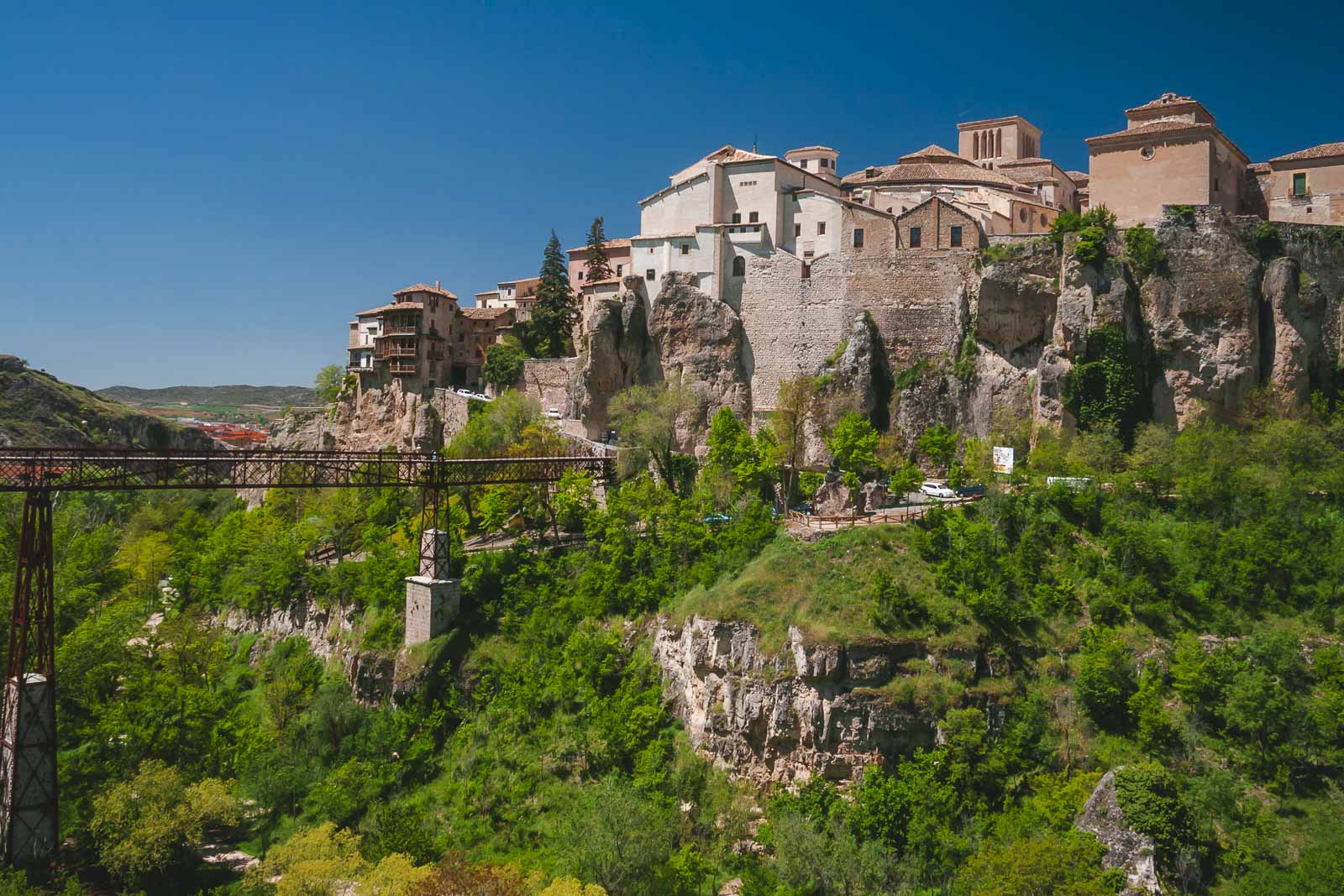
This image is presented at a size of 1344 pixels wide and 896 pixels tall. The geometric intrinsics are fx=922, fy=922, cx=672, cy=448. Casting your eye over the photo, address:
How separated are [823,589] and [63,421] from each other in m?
95.1

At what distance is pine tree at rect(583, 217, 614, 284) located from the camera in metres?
66.5

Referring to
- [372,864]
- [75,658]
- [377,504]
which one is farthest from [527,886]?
[377,504]

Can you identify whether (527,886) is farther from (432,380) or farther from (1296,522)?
(432,380)

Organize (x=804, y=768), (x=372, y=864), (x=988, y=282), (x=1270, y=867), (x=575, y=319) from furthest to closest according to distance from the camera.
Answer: (x=575, y=319) < (x=988, y=282) < (x=804, y=768) < (x=372, y=864) < (x=1270, y=867)

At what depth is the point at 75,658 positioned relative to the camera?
33.7 metres

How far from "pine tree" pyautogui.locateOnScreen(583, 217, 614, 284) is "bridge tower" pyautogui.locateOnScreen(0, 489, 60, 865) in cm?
4417

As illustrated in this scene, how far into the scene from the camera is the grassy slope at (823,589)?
31.6 meters

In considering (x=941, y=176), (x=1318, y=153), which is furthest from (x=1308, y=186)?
(x=941, y=176)

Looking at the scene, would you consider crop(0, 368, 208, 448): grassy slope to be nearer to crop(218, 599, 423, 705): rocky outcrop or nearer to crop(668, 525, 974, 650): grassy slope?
crop(218, 599, 423, 705): rocky outcrop

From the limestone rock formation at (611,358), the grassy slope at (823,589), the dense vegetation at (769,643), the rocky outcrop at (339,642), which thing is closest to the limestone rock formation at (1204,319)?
the dense vegetation at (769,643)

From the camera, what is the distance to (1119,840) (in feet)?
83.7

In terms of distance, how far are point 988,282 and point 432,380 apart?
39.5 m

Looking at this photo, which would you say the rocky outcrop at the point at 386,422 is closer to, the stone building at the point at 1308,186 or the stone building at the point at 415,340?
the stone building at the point at 415,340

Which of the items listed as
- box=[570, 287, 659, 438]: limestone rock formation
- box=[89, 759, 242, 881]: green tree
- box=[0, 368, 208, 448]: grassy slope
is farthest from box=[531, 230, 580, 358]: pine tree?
box=[0, 368, 208, 448]: grassy slope
